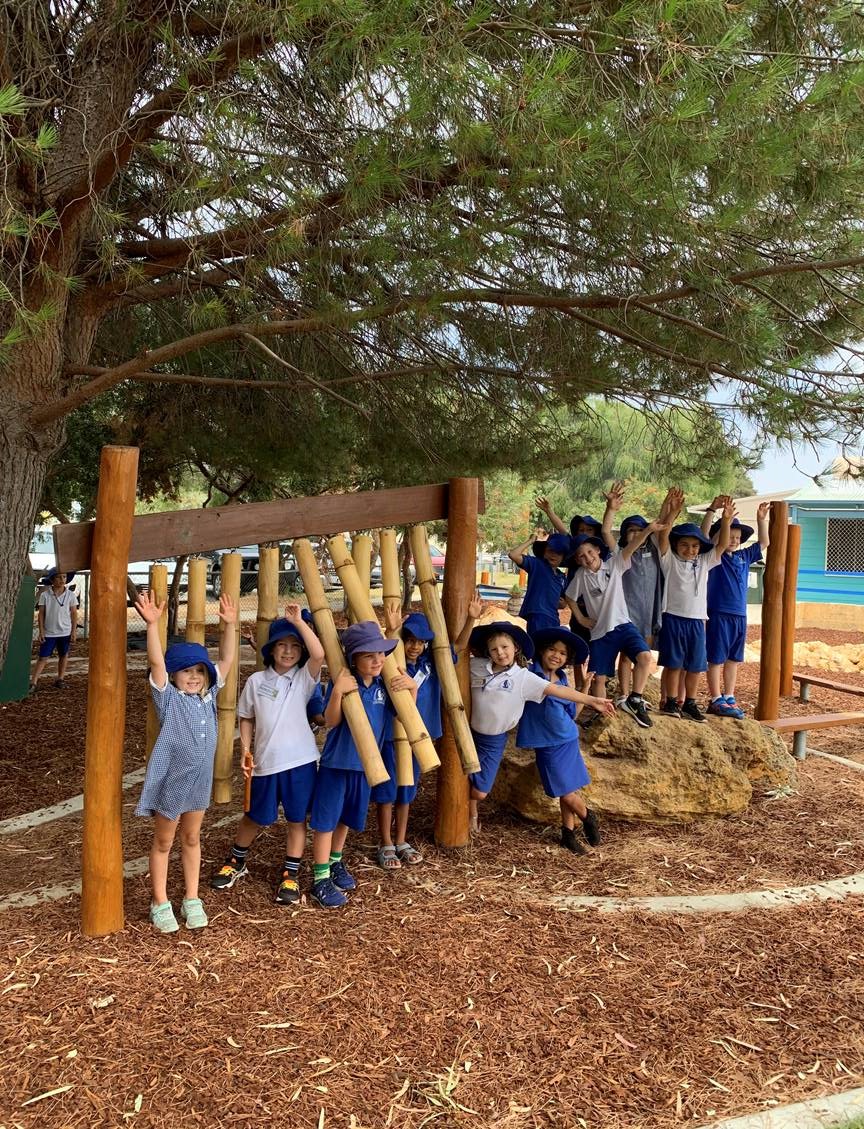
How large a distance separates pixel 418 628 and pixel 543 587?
1840 mm

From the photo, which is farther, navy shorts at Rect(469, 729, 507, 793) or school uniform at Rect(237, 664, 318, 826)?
navy shorts at Rect(469, 729, 507, 793)

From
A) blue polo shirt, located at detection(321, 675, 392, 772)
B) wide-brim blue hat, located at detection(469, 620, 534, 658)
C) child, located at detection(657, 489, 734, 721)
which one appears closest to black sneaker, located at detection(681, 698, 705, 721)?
child, located at detection(657, 489, 734, 721)

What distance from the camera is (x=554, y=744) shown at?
4.98 m

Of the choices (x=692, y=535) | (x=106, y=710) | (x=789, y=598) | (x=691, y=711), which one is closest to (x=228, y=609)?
(x=106, y=710)

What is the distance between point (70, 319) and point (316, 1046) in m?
4.40

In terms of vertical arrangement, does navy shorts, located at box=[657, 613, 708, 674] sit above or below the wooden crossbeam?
below

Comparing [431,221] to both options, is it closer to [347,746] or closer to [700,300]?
[700,300]

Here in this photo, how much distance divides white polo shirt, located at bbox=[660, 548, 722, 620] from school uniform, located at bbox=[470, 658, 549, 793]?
1565 mm

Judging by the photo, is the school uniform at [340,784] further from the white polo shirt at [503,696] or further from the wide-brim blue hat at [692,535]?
the wide-brim blue hat at [692,535]

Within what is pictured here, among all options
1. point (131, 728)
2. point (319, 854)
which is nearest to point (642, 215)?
point (319, 854)

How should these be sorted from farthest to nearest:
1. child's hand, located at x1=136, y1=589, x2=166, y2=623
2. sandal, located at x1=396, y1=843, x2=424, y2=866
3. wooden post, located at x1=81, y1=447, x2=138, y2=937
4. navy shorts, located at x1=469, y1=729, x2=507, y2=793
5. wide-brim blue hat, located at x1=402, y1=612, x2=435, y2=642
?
1. navy shorts, located at x1=469, y1=729, x2=507, y2=793
2. sandal, located at x1=396, y1=843, x2=424, y2=866
3. wide-brim blue hat, located at x1=402, y1=612, x2=435, y2=642
4. wooden post, located at x1=81, y1=447, x2=138, y2=937
5. child's hand, located at x1=136, y1=589, x2=166, y2=623

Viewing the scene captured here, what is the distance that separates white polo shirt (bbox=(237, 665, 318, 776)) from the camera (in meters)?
4.20

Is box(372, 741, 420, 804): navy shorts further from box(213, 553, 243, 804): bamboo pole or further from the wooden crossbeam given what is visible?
the wooden crossbeam

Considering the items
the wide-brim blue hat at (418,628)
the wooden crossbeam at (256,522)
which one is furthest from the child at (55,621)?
the wide-brim blue hat at (418,628)
